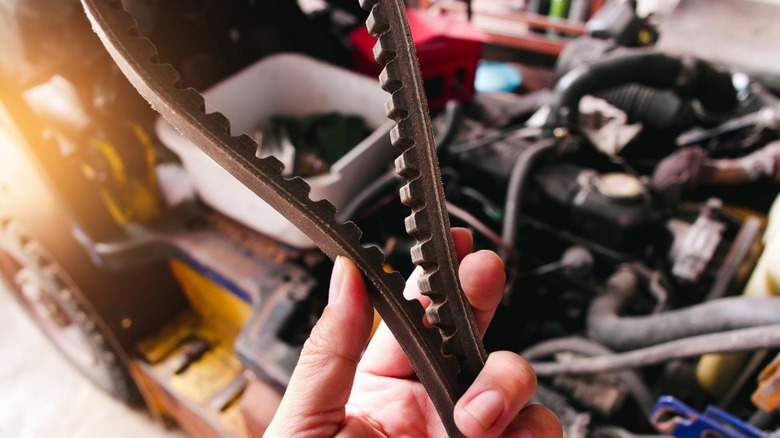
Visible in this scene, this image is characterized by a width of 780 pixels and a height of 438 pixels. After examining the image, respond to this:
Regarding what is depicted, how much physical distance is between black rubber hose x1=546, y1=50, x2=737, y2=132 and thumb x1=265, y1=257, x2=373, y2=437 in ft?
3.07

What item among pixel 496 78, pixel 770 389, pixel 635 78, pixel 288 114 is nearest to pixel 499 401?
pixel 770 389

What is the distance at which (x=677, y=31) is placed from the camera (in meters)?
1.70

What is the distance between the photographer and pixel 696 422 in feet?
2.69

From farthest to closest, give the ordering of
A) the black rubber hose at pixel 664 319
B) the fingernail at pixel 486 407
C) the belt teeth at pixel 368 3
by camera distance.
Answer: the black rubber hose at pixel 664 319 < the fingernail at pixel 486 407 < the belt teeth at pixel 368 3

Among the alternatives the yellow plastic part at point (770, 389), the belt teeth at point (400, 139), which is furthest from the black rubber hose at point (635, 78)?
the belt teeth at point (400, 139)

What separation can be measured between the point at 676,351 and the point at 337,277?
0.66 m

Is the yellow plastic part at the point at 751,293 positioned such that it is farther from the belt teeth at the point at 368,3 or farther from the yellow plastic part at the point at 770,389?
the belt teeth at the point at 368,3

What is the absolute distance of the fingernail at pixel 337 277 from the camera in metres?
0.51

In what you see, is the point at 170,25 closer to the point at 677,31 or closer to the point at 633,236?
the point at 633,236

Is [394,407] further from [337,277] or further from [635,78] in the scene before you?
[635,78]

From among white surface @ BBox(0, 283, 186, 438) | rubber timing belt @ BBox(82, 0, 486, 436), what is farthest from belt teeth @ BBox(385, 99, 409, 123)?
white surface @ BBox(0, 283, 186, 438)

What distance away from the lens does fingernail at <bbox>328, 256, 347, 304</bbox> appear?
20.3 inches

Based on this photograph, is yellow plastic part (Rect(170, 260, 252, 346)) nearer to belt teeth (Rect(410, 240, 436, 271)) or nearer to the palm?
the palm

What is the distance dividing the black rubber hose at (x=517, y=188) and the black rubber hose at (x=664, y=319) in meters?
0.24
